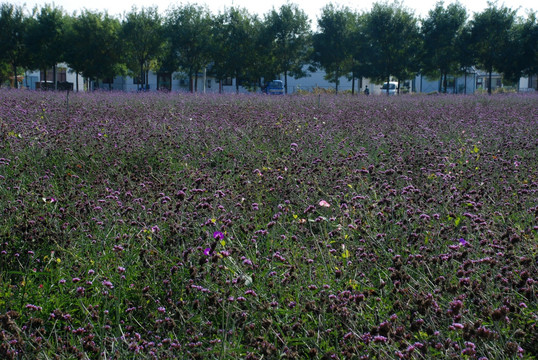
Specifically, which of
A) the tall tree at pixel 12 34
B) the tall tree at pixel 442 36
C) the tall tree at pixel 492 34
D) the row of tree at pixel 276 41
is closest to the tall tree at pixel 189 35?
the row of tree at pixel 276 41

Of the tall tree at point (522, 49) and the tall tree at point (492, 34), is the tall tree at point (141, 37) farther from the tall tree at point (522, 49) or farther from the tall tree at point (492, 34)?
the tall tree at point (522, 49)

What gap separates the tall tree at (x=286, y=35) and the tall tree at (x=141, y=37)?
7.69 m

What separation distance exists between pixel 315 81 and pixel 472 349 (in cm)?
6521

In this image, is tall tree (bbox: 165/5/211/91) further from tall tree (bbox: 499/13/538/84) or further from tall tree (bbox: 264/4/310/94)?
tall tree (bbox: 499/13/538/84)

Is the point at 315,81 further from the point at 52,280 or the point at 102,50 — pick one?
the point at 52,280

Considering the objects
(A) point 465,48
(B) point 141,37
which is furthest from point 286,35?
(A) point 465,48

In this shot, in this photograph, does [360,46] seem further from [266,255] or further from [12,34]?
[266,255]

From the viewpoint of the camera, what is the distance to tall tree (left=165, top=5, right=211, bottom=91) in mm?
40875

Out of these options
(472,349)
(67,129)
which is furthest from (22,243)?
(67,129)

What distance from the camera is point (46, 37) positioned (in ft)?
130

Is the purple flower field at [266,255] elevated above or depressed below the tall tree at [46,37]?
below

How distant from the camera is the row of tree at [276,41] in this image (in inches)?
1526

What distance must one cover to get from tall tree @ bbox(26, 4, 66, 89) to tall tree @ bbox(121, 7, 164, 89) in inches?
184

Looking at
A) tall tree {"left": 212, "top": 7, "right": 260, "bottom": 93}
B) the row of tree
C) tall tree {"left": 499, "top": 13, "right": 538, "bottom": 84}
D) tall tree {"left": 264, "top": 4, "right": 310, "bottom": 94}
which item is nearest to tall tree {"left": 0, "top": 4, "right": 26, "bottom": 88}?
the row of tree
